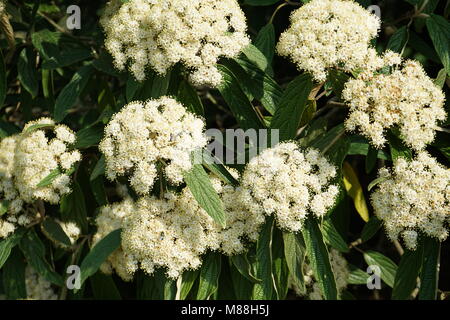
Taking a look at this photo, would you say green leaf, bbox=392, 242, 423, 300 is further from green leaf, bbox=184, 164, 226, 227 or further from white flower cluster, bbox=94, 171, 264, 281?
green leaf, bbox=184, 164, 226, 227

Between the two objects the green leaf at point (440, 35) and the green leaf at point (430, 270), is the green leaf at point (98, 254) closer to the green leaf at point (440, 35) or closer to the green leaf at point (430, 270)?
the green leaf at point (430, 270)

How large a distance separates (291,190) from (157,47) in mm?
1203

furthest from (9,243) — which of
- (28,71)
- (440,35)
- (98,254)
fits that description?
(440,35)

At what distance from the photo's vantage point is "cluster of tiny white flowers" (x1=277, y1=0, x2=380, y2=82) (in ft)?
9.62

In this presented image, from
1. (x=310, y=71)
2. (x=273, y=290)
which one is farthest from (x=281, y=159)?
(x=273, y=290)

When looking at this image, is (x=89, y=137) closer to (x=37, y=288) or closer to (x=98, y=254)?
(x=98, y=254)

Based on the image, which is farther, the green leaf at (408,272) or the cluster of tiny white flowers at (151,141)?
the green leaf at (408,272)

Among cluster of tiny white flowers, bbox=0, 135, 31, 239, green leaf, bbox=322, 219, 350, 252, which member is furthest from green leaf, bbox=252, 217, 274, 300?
cluster of tiny white flowers, bbox=0, 135, 31, 239

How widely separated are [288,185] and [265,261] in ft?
1.52

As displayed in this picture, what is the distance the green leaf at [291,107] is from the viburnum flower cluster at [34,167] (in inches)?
53.4

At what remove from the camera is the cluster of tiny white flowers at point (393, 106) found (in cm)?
284

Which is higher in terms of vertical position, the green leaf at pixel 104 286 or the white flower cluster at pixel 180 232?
the white flower cluster at pixel 180 232

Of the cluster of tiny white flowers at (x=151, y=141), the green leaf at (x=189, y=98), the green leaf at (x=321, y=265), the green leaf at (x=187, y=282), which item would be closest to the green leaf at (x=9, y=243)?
the cluster of tiny white flowers at (x=151, y=141)

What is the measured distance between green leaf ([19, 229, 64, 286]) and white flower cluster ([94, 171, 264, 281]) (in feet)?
2.81
